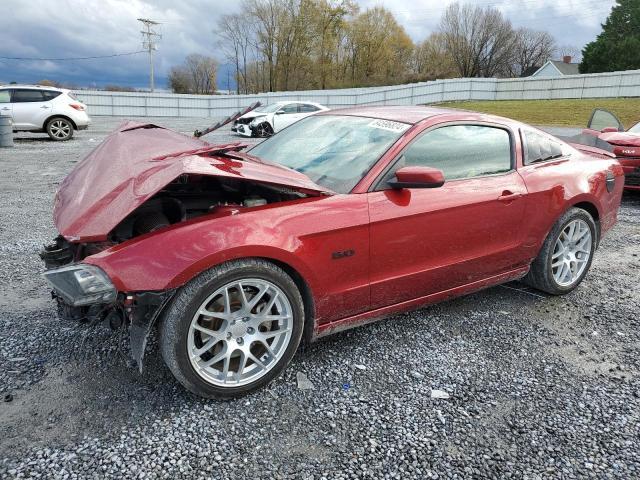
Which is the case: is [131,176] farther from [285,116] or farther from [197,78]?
[197,78]

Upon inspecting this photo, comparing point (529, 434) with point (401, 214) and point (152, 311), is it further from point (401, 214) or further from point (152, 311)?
point (152, 311)

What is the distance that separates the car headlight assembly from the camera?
218cm

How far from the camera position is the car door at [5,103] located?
1372cm

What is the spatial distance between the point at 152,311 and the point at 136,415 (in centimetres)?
53

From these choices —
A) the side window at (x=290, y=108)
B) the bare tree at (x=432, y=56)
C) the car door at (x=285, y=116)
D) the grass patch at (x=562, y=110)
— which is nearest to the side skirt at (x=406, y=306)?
the car door at (x=285, y=116)

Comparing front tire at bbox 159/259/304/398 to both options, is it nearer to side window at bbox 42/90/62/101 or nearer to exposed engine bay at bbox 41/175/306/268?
exposed engine bay at bbox 41/175/306/268

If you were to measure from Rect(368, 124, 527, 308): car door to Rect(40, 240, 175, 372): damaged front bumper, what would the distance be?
1.21m

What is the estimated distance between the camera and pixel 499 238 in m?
3.34

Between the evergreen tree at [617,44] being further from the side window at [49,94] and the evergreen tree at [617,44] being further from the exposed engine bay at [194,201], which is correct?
the exposed engine bay at [194,201]

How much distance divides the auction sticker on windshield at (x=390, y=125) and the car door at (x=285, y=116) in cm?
1356

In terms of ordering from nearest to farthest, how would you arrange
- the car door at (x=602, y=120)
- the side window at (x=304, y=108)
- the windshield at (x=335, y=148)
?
the windshield at (x=335, y=148)
the car door at (x=602, y=120)
the side window at (x=304, y=108)

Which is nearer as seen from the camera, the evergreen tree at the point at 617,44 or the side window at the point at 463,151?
the side window at the point at 463,151

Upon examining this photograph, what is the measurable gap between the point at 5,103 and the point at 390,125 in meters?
14.5

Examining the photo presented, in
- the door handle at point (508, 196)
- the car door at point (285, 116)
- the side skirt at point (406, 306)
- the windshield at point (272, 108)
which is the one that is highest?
the windshield at point (272, 108)
